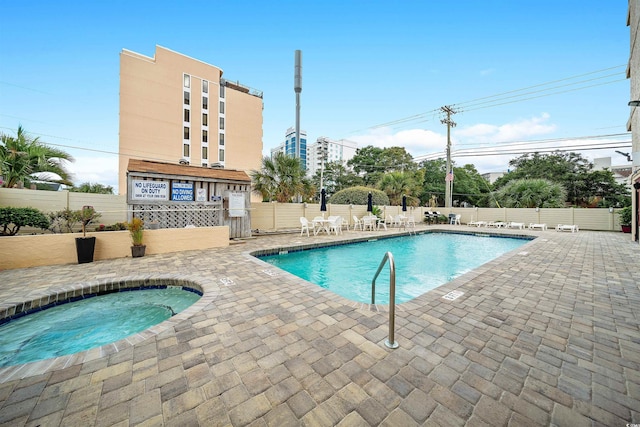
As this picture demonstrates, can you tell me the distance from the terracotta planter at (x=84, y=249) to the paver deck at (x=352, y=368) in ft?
5.76

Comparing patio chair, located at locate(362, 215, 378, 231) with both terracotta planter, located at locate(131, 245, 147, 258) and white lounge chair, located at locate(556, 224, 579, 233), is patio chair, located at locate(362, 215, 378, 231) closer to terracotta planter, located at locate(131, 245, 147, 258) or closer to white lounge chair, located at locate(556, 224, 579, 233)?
terracotta planter, located at locate(131, 245, 147, 258)

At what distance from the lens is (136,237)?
19.2 feet

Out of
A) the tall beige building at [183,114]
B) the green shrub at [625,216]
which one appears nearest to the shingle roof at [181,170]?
the green shrub at [625,216]

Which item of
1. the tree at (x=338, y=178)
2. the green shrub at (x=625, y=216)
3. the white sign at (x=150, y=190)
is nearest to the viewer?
the white sign at (x=150, y=190)

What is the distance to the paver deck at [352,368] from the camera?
148 centimetres

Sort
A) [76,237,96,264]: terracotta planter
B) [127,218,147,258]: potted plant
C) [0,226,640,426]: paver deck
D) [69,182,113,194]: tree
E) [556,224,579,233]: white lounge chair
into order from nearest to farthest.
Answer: [0,226,640,426]: paver deck, [76,237,96,264]: terracotta planter, [127,218,147,258]: potted plant, [556,224,579,233]: white lounge chair, [69,182,113,194]: tree

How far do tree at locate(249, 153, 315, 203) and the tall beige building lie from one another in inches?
691

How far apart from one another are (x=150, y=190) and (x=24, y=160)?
16.5ft

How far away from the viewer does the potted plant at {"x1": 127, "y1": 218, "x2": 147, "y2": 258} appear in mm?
5789

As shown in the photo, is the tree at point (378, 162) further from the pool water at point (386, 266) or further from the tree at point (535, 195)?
the pool water at point (386, 266)

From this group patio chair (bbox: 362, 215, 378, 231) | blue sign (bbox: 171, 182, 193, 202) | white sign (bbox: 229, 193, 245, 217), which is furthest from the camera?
patio chair (bbox: 362, 215, 378, 231)

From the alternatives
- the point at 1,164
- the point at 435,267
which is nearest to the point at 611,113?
the point at 435,267

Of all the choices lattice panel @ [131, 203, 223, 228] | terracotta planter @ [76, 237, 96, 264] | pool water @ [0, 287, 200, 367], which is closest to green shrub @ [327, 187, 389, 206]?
lattice panel @ [131, 203, 223, 228]

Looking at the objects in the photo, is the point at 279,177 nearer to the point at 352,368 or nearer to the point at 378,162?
the point at 352,368
